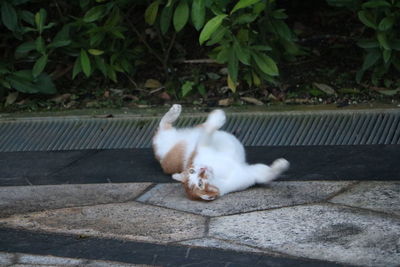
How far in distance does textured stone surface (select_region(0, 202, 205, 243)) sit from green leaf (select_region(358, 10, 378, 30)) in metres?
2.30

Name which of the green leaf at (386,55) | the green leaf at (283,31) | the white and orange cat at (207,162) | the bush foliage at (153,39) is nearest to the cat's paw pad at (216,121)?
the white and orange cat at (207,162)

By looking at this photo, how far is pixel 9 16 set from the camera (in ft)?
19.0

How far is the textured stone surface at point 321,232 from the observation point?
10.6ft

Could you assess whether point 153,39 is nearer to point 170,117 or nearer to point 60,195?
point 170,117

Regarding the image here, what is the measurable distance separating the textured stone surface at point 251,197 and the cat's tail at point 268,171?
0.06 m

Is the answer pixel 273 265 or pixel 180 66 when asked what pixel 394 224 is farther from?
pixel 180 66

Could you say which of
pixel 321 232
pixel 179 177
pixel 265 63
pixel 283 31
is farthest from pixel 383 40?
pixel 321 232

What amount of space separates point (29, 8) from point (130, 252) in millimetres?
3981

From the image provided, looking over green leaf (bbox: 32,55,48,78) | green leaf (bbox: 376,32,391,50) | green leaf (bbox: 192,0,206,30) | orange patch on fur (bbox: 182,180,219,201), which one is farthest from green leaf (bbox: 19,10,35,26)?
green leaf (bbox: 376,32,391,50)

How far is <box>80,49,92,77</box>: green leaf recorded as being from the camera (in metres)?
5.79


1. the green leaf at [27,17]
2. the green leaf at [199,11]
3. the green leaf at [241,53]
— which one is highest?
the green leaf at [199,11]

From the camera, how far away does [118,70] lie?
6109 millimetres

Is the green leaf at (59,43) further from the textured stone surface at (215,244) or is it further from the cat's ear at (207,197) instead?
the textured stone surface at (215,244)

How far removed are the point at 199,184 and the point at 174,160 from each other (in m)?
0.51
